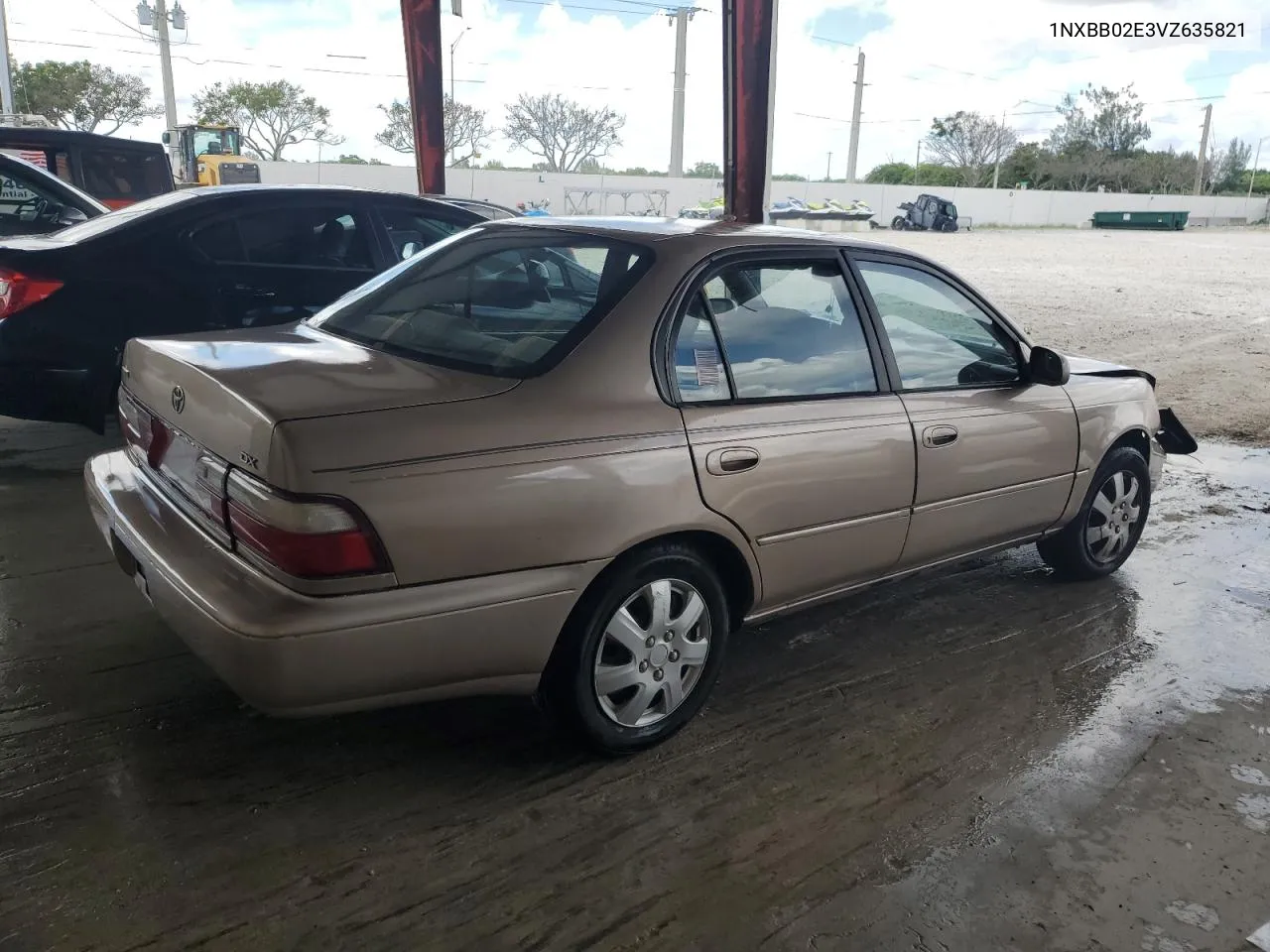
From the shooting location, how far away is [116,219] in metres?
5.20

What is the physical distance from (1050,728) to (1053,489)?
113cm

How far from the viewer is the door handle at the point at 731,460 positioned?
2816 millimetres

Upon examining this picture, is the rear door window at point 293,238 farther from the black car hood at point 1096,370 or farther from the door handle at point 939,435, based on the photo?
the black car hood at point 1096,370

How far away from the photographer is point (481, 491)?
2395 mm

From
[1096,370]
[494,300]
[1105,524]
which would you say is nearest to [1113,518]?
[1105,524]

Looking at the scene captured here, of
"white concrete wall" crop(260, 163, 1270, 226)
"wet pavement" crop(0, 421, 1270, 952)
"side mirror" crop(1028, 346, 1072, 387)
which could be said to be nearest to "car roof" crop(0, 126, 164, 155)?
"wet pavement" crop(0, 421, 1270, 952)

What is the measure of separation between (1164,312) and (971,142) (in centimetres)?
6094

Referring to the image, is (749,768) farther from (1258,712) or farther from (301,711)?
(1258,712)

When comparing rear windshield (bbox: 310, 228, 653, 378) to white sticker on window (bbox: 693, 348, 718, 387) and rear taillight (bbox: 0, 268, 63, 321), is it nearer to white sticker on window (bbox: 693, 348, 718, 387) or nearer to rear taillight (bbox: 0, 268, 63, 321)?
white sticker on window (bbox: 693, 348, 718, 387)

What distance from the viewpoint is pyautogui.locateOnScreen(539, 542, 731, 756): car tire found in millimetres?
2682

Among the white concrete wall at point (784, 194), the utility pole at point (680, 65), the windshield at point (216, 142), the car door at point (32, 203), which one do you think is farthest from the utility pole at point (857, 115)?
the car door at point (32, 203)

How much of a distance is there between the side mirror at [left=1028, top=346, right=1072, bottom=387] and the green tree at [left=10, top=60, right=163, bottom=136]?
45.0m

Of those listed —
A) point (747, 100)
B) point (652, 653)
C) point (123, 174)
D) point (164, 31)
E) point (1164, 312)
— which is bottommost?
point (1164, 312)

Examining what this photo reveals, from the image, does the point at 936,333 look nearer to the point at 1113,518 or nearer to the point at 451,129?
the point at 1113,518
